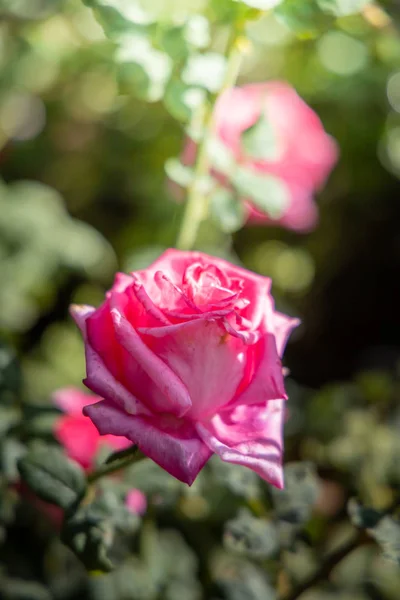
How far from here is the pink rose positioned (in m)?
0.52

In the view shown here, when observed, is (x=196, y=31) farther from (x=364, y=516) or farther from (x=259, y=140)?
(x=364, y=516)

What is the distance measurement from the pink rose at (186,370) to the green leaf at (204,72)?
0.24 metres

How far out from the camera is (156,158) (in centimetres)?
156

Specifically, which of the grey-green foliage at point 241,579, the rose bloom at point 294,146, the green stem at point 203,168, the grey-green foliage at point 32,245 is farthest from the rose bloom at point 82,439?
the rose bloom at point 294,146

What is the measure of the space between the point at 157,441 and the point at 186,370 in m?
0.07

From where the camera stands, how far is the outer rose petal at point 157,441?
0.50 metres

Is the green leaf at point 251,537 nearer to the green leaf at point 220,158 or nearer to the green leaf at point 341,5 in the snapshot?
the green leaf at point 220,158

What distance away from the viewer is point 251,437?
57 centimetres

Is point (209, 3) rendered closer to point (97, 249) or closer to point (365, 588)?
point (97, 249)

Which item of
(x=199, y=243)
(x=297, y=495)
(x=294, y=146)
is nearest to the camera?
(x=297, y=495)

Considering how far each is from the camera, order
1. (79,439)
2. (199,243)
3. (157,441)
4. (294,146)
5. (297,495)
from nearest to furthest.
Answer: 1. (157,441)
2. (297,495)
3. (79,439)
4. (294,146)
5. (199,243)

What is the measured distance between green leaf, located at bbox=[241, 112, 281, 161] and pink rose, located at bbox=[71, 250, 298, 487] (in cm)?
28

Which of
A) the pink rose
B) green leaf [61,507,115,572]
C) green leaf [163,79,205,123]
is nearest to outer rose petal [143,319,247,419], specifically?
the pink rose

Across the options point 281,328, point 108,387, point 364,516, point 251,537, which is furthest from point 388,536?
point 108,387
